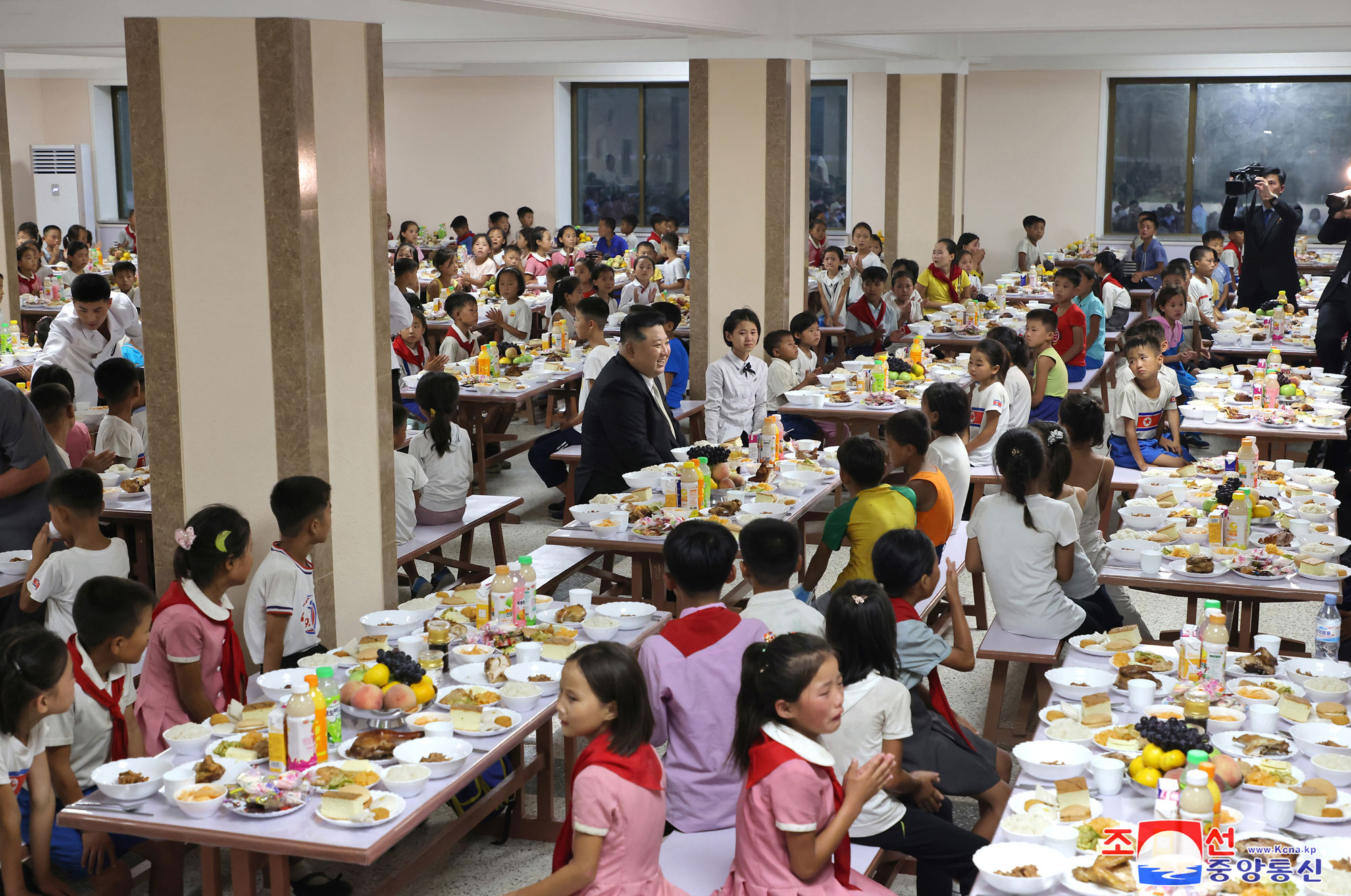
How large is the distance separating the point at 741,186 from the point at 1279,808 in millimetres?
7174

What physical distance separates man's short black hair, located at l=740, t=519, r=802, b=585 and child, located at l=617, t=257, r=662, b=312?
300 inches

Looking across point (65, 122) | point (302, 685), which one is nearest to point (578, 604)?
point (302, 685)

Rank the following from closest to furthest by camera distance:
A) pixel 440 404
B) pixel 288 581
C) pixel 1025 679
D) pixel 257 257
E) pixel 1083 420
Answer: pixel 288 581, pixel 257 257, pixel 1025 679, pixel 1083 420, pixel 440 404

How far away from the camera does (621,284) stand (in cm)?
1372

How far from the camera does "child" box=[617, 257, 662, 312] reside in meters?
11.7

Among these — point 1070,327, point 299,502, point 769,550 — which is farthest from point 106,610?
point 1070,327

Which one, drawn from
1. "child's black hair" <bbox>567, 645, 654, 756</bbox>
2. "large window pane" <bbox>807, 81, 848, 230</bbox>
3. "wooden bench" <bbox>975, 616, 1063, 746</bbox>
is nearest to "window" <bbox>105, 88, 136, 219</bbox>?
"large window pane" <bbox>807, 81, 848, 230</bbox>

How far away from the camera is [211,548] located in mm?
4164

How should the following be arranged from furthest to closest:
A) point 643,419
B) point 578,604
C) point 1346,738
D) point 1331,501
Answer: point 643,419 < point 1331,501 < point 578,604 < point 1346,738

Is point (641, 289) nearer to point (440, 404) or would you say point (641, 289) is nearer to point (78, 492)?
point (440, 404)

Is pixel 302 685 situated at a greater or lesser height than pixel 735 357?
lesser

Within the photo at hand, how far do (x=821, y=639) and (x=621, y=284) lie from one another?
35.3 ft

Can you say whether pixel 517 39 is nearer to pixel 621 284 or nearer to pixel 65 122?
pixel 621 284

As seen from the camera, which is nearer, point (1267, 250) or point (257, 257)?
point (257, 257)
